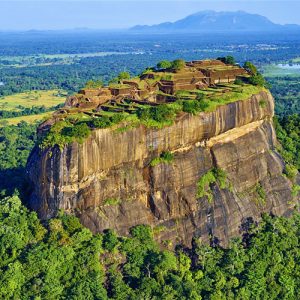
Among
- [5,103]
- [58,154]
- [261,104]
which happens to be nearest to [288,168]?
[261,104]

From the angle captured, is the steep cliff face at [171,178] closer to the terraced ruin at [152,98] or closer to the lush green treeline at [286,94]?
the terraced ruin at [152,98]

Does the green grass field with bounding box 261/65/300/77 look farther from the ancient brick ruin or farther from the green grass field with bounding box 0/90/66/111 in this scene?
the ancient brick ruin

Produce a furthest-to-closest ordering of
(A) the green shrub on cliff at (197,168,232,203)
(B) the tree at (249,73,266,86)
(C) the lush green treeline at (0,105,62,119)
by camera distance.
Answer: (C) the lush green treeline at (0,105,62,119), (B) the tree at (249,73,266,86), (A) the green shrub on cliff at (197,168,232,203)

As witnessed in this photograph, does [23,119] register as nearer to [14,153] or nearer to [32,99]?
[32,99]

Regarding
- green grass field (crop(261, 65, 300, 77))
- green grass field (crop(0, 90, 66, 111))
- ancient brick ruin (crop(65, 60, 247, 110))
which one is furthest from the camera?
green grass field (crop(261, 65, 300, 77))

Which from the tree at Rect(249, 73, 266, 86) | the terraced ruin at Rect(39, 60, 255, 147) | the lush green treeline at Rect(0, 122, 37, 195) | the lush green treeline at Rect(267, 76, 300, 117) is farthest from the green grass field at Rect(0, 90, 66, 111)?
the tree at Rect(249, 73, 266, 86)

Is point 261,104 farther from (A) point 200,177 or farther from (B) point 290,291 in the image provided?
(B) point 290,291
